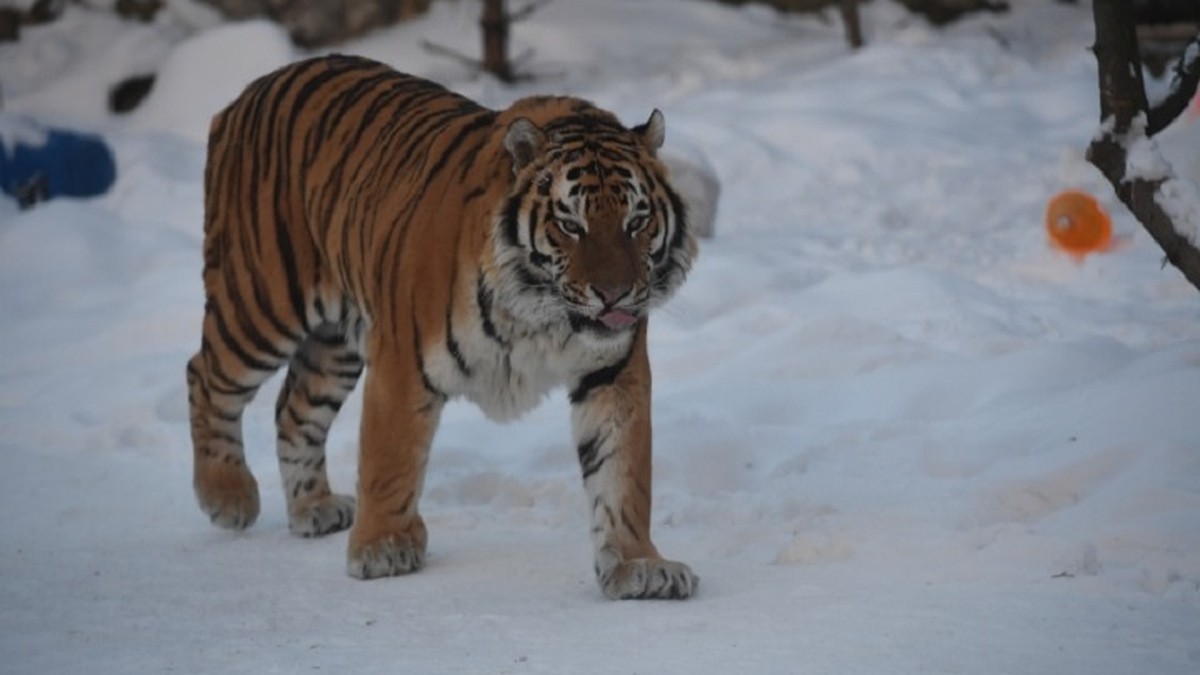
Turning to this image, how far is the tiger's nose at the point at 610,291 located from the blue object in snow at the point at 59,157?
7.21m

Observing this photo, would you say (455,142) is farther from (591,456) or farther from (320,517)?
(320,517)

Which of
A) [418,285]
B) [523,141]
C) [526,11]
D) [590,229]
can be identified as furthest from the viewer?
[526,11]

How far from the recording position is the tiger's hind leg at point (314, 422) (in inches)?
231

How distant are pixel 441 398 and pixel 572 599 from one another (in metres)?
0.63

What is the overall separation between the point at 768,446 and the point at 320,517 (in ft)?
4.74

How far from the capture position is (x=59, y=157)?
11.2 m

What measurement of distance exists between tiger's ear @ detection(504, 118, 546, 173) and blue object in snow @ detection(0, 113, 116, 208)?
6894 mm

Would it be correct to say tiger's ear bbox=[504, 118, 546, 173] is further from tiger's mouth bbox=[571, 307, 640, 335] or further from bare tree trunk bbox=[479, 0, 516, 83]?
bare tree trunk bbox=[479, 0, 516, 83]

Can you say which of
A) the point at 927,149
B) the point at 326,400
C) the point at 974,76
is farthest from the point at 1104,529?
the point at 974,76

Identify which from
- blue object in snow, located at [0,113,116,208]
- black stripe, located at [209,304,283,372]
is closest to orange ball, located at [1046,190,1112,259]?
black stripe, located at [209,304,283,372]

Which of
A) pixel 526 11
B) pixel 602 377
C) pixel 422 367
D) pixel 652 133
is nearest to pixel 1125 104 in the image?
pixel 652 133

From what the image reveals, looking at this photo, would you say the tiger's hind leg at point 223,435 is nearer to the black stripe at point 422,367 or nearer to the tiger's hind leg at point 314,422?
the tiger's hind leg at point 314,422

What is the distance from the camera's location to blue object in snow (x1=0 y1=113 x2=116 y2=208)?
11070 millimetres

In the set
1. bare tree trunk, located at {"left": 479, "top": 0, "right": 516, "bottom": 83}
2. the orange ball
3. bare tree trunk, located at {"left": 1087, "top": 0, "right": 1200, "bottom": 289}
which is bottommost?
bare tree trunk, located at {"left": 479, "top": 0, "right": 516, "bottom": 83}
